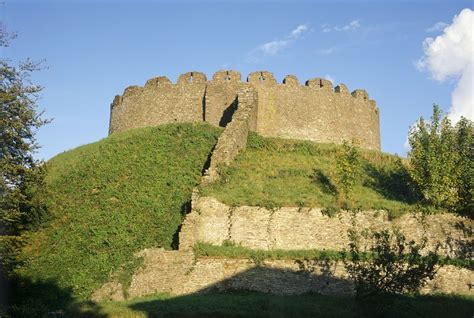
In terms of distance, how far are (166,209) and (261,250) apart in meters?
5.35

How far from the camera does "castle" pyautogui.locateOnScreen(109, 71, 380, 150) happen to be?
34906 mm


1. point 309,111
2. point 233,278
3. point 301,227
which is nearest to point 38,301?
point 233,278

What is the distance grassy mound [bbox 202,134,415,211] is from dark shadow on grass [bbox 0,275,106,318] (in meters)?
7.45

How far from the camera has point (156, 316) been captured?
16094 mm

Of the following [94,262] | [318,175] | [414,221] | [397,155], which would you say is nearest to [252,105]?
[318,175]

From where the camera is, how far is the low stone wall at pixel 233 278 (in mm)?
20312

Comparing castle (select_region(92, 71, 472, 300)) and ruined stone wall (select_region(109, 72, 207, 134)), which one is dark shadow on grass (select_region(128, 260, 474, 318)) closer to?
castle (select_region(92, 71, 472, 300))

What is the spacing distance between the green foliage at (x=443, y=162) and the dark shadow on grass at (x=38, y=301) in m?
16.4

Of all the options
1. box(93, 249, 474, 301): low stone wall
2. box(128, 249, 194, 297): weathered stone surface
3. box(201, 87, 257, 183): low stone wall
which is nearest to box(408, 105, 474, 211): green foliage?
box(93, 249, 474, 301): low stone wall

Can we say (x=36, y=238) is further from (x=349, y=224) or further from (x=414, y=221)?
(x=414, y=221)

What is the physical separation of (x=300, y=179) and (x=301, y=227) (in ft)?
17.1

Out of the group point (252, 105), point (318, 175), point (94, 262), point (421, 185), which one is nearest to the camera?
point (94, 262)

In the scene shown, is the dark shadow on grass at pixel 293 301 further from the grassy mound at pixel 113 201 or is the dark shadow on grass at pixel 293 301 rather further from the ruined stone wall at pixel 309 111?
the ruined stone wall at pixel 309 111

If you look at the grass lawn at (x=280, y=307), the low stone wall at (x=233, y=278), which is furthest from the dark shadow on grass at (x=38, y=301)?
the low stone wall at (x=233, y=278)
